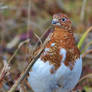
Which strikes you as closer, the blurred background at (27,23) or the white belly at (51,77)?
the white belly at (51,77)

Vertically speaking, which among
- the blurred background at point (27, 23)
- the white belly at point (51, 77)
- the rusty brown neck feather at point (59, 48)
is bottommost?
the blurred background at point (27, 23)

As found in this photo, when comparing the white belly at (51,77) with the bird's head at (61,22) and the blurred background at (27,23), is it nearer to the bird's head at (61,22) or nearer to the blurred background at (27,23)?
the bird's head at (61,22)

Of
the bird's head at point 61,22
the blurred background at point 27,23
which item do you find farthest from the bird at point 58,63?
the blurred background at point 27,23

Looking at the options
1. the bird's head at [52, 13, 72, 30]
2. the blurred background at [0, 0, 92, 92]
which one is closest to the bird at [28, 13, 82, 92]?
the bird's head at [52, 13, 72, 30]

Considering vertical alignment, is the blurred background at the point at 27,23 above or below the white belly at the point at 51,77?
below

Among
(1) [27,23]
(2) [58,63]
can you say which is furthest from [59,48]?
(1) [27,23]

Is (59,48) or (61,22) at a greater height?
(61,22)

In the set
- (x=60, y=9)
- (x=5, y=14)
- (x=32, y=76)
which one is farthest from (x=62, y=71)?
(x=5, y=14)

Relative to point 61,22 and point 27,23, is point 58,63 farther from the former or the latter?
point 27,23
